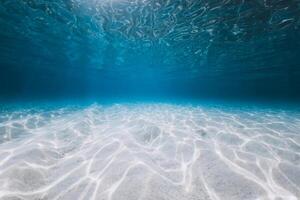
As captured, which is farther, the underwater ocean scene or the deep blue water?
the deep blue water

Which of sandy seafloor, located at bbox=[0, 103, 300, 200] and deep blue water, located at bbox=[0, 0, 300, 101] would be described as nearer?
sandy seafloor, located at bbox=[0, 103, 300, 200]

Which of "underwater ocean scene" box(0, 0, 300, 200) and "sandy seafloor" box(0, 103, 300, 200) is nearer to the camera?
"sandy seafloor" box(0, 103, 300, 200)

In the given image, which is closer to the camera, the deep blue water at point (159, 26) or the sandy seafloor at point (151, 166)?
the sandy seafloor at point (151, 166)

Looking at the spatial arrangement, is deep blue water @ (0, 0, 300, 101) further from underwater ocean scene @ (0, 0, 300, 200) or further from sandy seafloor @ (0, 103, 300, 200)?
sandy seafloor @ (0, 103, 300, 200)

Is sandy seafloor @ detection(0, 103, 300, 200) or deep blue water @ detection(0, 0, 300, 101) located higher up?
deep blue water @ detection(0, 0, 300, 101)

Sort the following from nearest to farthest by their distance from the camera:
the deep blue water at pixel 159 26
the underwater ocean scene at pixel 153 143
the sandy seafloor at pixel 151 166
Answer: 1. the sandy seafloor at pixel 151 166
2. the underwater ocean scene at pixel 153 143
3. the deep blue water at pixel 159 26

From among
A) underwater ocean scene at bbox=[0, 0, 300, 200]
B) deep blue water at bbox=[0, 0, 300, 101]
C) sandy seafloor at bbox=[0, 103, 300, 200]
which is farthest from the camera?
deep blue water at bbox=[0, 0, 300, 101]

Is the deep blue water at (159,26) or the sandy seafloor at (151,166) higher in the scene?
the deep blue water at (159,26)

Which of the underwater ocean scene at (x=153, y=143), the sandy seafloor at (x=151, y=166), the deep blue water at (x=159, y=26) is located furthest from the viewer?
the deep blue water at (x=159, y=26)

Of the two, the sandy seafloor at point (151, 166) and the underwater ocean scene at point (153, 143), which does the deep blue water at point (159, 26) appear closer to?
the underwater ocean scene at point (153, 143)

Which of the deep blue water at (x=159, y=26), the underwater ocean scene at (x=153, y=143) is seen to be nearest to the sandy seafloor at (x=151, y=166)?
the underwater ocean scene at (x=153, y=143)

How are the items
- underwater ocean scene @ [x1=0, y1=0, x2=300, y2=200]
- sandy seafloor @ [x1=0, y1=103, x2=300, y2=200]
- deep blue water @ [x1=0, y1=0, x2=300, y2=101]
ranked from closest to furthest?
sandy seafloor @ [x1=0, y1=103, x2=300, y2=200] → underwater ocean scene @ [x1=0, y1=0, x2=300, y2=200] → deep blue water @ [x1=0, y1=0, x2=300, y2=101]

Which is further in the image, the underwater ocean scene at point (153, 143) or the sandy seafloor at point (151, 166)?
the underwater ocean scene at point (153, 143)

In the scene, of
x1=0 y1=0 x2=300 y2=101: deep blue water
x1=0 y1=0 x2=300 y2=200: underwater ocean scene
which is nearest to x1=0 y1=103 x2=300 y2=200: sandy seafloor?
x1=0 y1=0 x2=300 y2=200: underwater ocean scene
